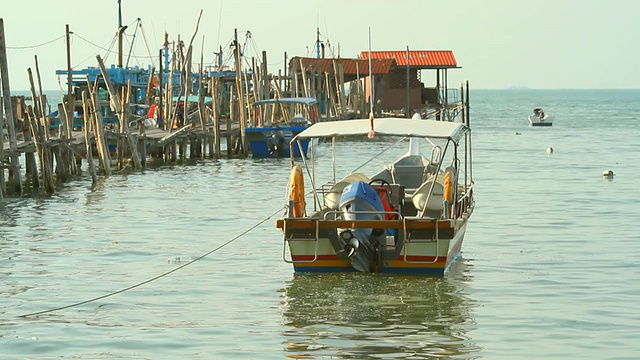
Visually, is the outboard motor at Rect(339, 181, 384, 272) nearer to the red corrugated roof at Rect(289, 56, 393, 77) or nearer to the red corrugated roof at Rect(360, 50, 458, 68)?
the red corrugated roof at Rect(289, 56, 393, 77)

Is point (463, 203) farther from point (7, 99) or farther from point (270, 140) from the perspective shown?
point (270, 140)

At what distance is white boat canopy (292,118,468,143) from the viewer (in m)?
17.3

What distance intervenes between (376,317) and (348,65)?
5626cm

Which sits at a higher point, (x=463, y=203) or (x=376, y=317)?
(x=463, y=203)

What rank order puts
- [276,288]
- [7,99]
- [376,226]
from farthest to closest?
[7,99], [276,288], [376,226]

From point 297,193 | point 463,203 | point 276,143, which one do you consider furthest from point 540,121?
point 297,193

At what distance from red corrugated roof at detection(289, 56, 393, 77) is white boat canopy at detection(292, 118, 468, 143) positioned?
1781 inches

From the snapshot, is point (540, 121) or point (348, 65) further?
point (540, 121)

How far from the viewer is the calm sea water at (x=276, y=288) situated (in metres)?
13.2

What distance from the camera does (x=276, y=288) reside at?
1677cm

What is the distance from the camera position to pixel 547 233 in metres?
23.2

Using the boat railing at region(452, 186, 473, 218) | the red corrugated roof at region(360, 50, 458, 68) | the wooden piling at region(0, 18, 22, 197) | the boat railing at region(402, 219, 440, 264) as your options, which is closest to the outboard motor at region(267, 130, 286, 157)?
the wooden piling at region(0, 18, 22, 197)

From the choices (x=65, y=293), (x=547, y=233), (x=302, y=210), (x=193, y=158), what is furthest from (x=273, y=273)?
(x=193, y=158)

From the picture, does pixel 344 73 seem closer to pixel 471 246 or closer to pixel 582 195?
pixel 582 195
